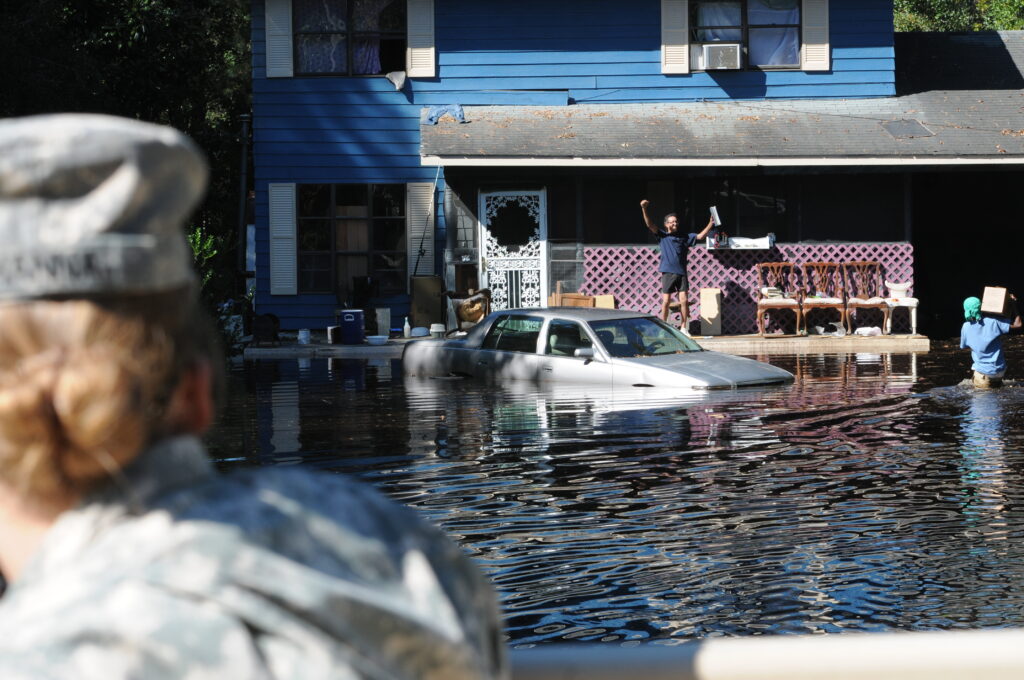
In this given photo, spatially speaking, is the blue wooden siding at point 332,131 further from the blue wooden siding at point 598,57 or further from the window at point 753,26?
the window at point 753,26

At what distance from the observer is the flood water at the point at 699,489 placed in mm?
6852

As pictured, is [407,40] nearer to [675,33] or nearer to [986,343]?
[675,33]

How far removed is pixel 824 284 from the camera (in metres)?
24.5

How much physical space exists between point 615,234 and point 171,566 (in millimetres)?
23666

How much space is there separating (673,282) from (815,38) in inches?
218

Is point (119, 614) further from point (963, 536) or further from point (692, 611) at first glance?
point (963, 536)

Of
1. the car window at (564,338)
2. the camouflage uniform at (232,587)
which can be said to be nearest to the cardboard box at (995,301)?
the car window at (564,338)

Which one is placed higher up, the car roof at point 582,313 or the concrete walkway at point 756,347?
the car roof at point 582,313

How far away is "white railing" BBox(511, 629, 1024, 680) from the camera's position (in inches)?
90.5

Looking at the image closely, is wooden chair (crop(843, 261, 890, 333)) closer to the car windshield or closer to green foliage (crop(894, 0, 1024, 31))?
the car windshield

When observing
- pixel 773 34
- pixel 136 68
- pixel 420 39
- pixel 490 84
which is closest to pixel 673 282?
pixel 490 84

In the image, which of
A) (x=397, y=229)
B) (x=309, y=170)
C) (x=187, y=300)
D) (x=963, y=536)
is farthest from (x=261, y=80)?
(x=187, y=300)

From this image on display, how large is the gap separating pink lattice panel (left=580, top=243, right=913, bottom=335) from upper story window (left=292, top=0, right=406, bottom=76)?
5309 millimetres

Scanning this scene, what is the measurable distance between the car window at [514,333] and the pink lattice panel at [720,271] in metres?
7.01
